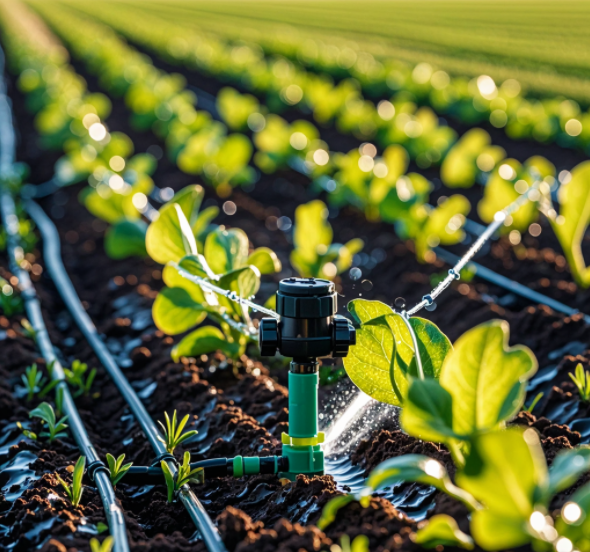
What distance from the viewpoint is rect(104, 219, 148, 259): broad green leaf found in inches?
168

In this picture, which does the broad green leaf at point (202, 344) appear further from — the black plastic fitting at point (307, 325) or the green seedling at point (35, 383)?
the black plastic fitting at point (307, 325)

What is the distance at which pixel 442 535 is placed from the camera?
1607 millimetres

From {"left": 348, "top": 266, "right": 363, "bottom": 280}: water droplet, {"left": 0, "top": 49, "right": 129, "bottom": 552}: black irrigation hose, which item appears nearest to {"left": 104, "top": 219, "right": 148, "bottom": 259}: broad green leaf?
{"left": 0, "top": 49, "right": 129, "bottom": 552}: black irrigation hose

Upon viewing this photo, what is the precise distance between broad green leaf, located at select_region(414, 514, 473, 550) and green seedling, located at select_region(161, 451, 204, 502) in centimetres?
78

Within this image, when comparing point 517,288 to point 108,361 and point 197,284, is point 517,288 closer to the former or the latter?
point 197,284

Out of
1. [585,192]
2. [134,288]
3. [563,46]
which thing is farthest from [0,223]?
[563,46]

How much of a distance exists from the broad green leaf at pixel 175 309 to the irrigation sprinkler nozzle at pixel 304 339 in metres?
0.85

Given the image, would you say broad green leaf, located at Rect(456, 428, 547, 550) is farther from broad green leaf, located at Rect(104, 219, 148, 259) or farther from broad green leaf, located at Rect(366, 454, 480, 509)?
broad green leaf, located at Rect(104, 219, 148, 259)

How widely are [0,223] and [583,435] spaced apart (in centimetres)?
441

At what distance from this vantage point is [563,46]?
19734 millimetres

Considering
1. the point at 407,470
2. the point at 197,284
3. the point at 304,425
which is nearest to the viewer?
the point at 407,470

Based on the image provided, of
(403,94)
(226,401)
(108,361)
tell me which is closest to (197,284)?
(226,401)

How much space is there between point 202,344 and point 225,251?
363mm

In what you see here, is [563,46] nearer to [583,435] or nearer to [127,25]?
[127,25]
